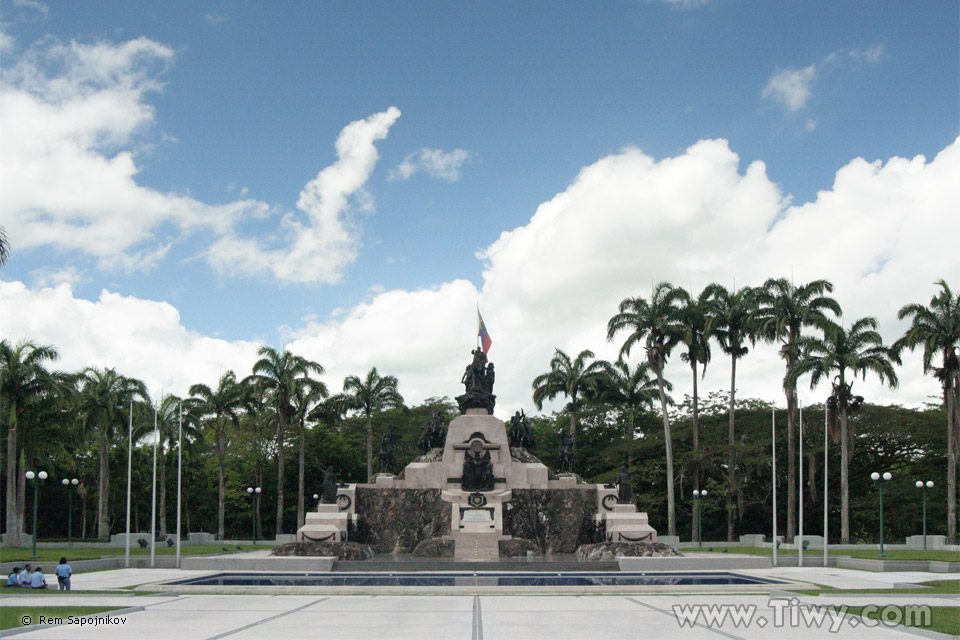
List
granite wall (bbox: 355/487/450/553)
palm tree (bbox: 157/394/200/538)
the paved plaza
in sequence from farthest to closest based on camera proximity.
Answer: palm tree (bbox: 157/394/200/538)
granite wall (bbox: 355/487/450/553)
the paved plaza

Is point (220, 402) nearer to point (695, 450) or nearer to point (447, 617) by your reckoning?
point (695, 450)

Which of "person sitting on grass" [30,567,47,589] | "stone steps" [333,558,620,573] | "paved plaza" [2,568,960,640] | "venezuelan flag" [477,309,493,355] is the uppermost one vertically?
"venezuelan flag" [477,309,493,355]

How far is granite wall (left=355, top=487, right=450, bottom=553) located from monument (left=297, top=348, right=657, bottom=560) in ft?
0.14

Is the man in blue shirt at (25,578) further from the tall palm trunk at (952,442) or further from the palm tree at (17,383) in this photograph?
the tall palm trunk at (952,442)

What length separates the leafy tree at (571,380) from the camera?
63.4m

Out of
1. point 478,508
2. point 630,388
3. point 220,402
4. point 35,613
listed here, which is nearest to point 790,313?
point 630,388

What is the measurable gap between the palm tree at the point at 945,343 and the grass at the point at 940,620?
32103 mm

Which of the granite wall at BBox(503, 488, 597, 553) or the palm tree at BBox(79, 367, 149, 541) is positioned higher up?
the palm tree at BBox(79, 367, 149, 541)

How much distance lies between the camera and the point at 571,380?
208 feet

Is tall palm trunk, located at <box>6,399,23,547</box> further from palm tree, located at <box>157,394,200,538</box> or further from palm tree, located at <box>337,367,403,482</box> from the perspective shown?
palm tree, located at <box>337,367,403,482</box>

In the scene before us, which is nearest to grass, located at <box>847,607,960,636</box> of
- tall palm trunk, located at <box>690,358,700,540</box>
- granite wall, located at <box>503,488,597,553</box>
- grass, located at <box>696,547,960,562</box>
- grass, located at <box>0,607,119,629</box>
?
grass, located at <box>0,607,119,629</box>

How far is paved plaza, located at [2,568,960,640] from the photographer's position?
46.7 feet

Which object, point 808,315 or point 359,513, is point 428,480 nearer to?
point 359,513

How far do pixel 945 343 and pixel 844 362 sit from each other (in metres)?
5.08
